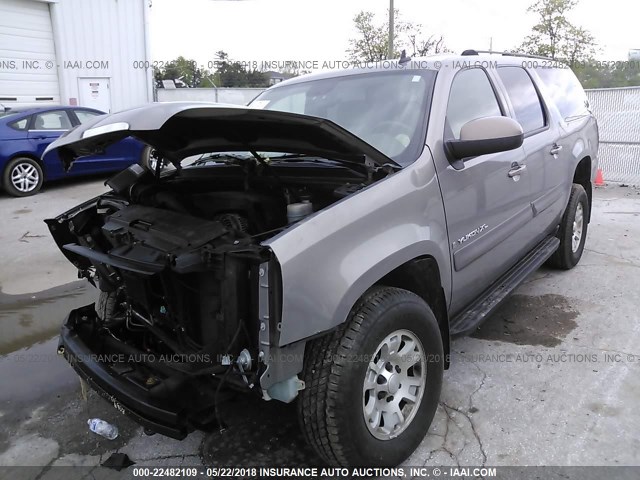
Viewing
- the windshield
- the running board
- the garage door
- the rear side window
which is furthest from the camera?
the garage door

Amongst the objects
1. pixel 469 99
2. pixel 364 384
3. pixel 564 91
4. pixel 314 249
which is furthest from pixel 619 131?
pixel 314 249

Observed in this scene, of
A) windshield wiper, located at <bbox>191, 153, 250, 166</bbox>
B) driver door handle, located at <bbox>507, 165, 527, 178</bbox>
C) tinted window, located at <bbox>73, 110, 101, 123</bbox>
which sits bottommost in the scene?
driver door handle, located at <bbox>507, 165, 527, 178</bbox>

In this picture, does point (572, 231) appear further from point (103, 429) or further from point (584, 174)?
point (103, 429)

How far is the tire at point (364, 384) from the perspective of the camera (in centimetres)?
217

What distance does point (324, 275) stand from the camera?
2.11 m

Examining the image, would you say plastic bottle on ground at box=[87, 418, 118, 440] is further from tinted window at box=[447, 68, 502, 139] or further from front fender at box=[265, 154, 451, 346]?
tinted window at box=[447, 68, 502, 139]

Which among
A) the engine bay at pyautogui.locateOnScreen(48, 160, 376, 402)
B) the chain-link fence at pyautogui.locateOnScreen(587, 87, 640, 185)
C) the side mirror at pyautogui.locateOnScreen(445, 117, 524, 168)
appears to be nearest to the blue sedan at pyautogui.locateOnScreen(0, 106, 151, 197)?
the engine bay at pyautogui.locateOnScreen(48, 160, 376, 402)

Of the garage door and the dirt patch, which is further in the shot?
the garage door

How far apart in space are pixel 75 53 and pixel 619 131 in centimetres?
1494

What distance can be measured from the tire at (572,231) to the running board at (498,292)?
1.36ft

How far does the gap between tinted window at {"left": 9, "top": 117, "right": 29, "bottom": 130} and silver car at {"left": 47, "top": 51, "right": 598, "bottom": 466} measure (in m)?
6.88

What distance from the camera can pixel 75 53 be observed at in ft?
53.1

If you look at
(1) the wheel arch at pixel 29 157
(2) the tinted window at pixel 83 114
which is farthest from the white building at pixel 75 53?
(1) the wheel arch at pixel 29 157

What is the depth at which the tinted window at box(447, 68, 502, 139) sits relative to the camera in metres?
3.14
